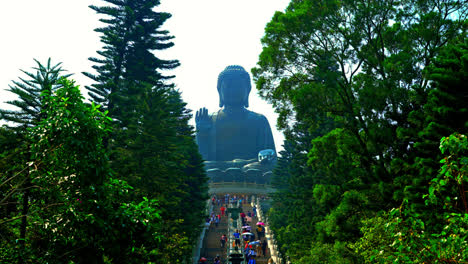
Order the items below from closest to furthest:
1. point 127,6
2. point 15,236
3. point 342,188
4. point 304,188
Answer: point 15,236 → point 342,188 → point 127,6 → point 304,188

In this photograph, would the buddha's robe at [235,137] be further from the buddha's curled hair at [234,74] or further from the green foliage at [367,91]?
the green foliage at [367,91]

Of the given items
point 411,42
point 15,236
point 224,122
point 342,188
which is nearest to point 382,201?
point 342,188

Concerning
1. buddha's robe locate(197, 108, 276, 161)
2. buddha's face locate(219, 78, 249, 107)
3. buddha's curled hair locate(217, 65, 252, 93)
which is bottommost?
buddha's robe locate(197, 108, 276, 161)

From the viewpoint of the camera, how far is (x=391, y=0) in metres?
13.3

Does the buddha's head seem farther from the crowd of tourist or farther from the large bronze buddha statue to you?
the crowd of tourist

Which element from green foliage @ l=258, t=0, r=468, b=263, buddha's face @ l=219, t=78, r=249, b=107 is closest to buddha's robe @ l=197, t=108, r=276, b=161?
buddha's face @ l=219, t=78, r=249, b=107

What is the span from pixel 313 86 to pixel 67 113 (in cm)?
891

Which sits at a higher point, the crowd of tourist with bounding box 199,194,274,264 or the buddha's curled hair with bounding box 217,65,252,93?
the buddha's curled hair with bounding box 217,65,252,93

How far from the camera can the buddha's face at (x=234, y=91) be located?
189 ft

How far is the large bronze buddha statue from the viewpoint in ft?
190

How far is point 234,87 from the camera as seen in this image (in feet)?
188

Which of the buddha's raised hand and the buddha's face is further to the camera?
the buddha's face

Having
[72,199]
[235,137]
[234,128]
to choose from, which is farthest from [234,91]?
[72,199]

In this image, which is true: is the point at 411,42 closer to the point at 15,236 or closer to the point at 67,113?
the point at 67,113
